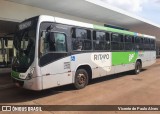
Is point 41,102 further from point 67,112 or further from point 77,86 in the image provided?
point 77,86

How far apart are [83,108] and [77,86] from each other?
2.59m

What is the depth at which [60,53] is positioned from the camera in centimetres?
785

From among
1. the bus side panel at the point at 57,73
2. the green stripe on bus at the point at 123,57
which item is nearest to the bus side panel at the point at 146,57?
the green stripe on bus at the point at 123,57

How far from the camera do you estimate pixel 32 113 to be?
585 cm

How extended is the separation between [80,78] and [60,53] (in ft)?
5.81

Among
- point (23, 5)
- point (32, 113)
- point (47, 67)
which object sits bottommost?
point (32, 113)

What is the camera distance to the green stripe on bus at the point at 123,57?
36.9 feet

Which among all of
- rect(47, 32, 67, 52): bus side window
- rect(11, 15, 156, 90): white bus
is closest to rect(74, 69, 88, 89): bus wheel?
rect(11, 15, 156, 90): white bus

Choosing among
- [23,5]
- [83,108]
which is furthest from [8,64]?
[83,108]

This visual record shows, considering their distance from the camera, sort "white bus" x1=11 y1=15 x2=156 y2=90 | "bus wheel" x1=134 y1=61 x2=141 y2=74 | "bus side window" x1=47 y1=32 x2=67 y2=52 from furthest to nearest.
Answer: "bus wheel" x1=134 y1=61 x2=141 y2=74
"bus side window" x1=47 y1=32 x2=67 y2=52
"white bus" x1=11 y1=15 x2=156 y2=90

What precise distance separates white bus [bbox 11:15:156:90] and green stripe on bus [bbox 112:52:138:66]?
6cm

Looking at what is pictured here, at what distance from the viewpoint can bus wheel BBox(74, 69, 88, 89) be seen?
871cm

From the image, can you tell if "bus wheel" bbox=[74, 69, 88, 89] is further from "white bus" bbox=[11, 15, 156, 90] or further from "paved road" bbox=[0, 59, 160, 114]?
"paved road" bbox=[0, 59, 160, 114]

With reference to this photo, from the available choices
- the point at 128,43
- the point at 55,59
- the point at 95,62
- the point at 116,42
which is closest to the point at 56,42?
the point at 55,59
